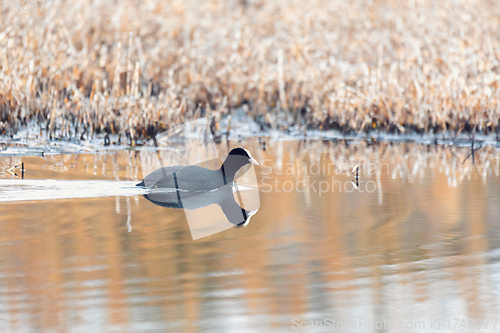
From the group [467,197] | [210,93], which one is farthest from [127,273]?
[210,93]

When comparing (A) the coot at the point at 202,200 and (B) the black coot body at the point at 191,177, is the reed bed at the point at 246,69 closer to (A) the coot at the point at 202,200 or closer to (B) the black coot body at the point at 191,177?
(B) the black coot body at the point at 191,177

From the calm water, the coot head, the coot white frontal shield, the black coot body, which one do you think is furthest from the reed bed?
the coot head

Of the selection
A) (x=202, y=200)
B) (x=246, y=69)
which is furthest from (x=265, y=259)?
(x=246, y=69)

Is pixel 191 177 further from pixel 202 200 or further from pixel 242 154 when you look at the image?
pixel 242 154

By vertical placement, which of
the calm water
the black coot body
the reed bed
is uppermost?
the reed bed

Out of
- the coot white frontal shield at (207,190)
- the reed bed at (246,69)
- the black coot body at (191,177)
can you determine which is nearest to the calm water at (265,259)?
the coot white frontal shield at (207,190)

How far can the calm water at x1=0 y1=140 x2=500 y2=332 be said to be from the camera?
13.9 ft

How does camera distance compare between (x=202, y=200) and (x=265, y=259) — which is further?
(x=202, y=200)

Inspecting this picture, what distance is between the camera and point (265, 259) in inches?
216

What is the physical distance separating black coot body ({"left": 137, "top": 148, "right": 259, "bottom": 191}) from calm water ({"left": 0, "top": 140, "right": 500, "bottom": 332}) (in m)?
0.28

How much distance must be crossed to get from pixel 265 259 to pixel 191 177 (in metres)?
3.13

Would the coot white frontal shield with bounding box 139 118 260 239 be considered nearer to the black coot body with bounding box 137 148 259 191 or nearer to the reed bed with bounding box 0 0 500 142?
the black coot body with bounding box 137 148 259 191

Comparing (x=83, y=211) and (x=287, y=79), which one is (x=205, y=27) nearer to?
(x=287, y=79)

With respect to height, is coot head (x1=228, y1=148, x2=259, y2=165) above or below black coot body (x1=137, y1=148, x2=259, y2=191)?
above
